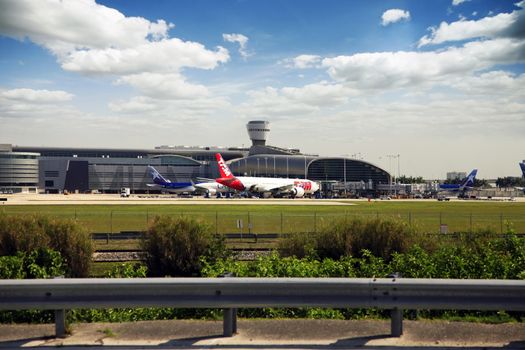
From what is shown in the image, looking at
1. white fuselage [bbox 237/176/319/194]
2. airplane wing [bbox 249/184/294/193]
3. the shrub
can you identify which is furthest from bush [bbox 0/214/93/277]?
airplane wing [bbox 249/184/294/193]

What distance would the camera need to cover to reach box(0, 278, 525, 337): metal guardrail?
736 cm

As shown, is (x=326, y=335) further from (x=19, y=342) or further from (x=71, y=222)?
(x=71, y=222)

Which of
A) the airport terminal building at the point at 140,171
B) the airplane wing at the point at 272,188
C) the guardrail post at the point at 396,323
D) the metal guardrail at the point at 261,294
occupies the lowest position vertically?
the guardrail post at the point at 396,323

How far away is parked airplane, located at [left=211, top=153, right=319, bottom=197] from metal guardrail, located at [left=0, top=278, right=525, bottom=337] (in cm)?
11285

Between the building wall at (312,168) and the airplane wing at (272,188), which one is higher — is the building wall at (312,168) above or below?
above

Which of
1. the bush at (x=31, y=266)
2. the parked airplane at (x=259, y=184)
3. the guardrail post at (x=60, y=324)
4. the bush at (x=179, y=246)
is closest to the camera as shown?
the guardrail post at (x=60, y=324)

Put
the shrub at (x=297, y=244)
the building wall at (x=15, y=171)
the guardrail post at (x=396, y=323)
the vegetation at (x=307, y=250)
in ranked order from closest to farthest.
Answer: the guardrail post at (x=396, y=323) < the vegetation at (x=307, y=250) < the shrub at (x=297, y=244) < the building wall at (x=15, y=171)

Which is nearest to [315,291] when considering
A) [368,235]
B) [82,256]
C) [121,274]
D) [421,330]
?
[421,330]

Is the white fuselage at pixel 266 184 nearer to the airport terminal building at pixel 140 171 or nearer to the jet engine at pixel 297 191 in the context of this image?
the jet engine at pixel 297 191

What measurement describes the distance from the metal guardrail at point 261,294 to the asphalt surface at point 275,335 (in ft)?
1.60

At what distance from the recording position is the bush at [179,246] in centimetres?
2327

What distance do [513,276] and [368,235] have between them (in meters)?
10.2

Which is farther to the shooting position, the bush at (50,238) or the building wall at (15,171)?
the building wall at (15,171)

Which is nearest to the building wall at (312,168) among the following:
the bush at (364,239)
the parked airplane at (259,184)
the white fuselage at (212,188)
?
the white fuselage at (212,188)
